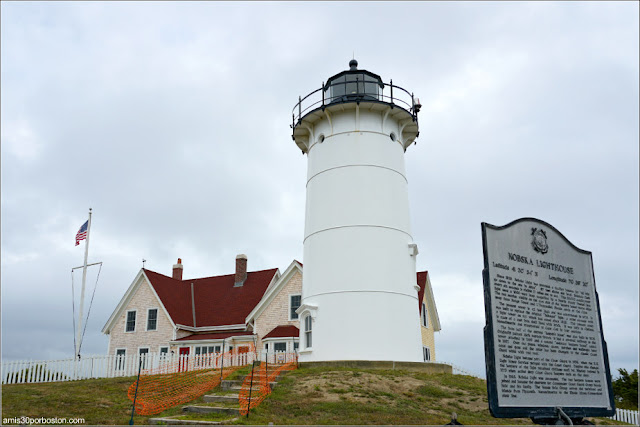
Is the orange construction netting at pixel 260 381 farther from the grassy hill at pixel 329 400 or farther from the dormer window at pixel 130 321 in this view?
the dormer window at pixel 130 321

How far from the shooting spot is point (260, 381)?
16219 mm

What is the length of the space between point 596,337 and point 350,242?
42.7 ft

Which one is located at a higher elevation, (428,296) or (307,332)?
(428,296)

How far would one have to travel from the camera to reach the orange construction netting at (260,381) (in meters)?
13.6

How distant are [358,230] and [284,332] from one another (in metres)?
8.28

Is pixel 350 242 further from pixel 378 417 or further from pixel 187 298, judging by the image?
pixel 187 298

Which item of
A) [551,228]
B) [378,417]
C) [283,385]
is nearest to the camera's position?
[551,228]

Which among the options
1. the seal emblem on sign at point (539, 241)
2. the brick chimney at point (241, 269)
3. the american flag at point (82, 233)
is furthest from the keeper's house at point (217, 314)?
the seal emblem on sign at point (539, 241)

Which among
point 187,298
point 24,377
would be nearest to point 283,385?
point 24,377

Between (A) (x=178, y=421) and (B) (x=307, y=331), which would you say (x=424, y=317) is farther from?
(A) (x=178, y=421)

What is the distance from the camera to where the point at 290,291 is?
28.6m

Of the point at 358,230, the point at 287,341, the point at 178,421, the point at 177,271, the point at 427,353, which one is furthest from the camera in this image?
the point at 177,271

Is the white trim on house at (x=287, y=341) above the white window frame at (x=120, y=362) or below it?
above

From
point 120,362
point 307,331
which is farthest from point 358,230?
point 120,362
